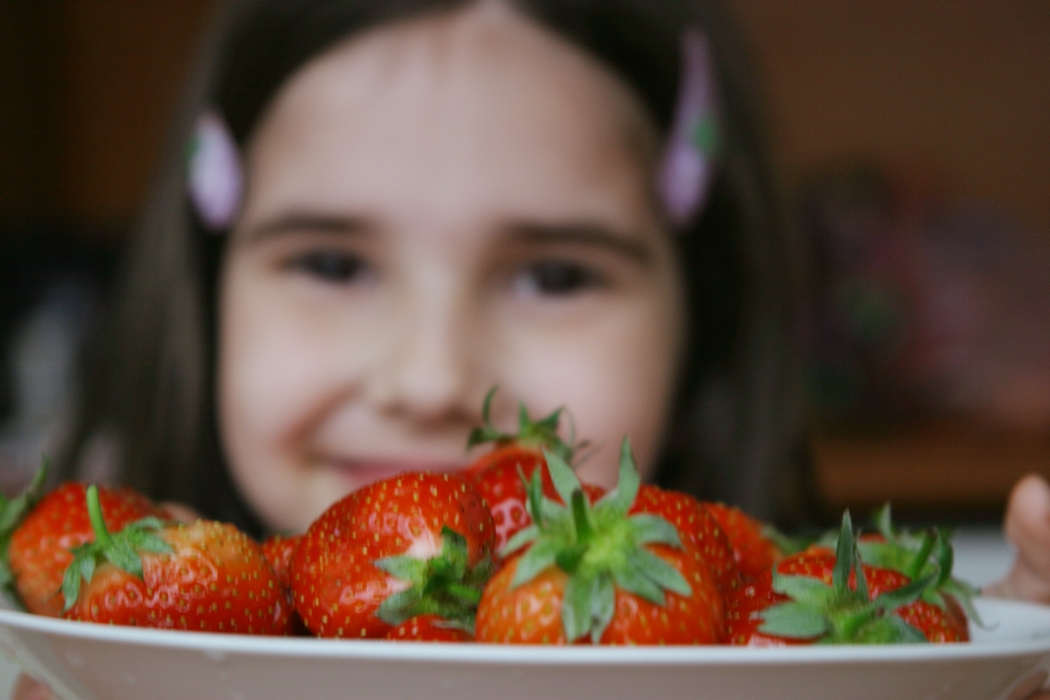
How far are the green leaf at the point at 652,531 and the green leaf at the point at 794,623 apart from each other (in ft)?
0.15

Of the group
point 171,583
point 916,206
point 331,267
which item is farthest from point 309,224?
point 916,206

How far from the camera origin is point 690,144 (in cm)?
123

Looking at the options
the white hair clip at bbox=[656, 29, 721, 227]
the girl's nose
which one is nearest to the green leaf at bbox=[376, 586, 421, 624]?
the girl's nose

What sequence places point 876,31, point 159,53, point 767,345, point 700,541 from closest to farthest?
point 700,541, point 767,345, point 876,31, point 159,53

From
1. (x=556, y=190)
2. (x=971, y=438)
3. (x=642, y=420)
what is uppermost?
(x=556, y=190)

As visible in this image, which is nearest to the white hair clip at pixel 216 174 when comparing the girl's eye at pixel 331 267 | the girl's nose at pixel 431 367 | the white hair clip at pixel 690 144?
the girl's eye at pixel 331 267

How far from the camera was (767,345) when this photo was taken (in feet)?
4.45

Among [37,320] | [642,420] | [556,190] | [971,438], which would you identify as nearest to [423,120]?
[556,190]

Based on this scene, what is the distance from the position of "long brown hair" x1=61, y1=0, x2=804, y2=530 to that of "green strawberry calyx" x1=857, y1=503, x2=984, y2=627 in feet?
2.45

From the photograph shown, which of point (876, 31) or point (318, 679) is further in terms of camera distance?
point (876, 31)

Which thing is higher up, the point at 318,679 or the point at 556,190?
the point at 556,190

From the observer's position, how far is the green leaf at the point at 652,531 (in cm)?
41

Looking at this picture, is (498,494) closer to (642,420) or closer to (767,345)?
(642,420)

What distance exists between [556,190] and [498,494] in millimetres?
648
